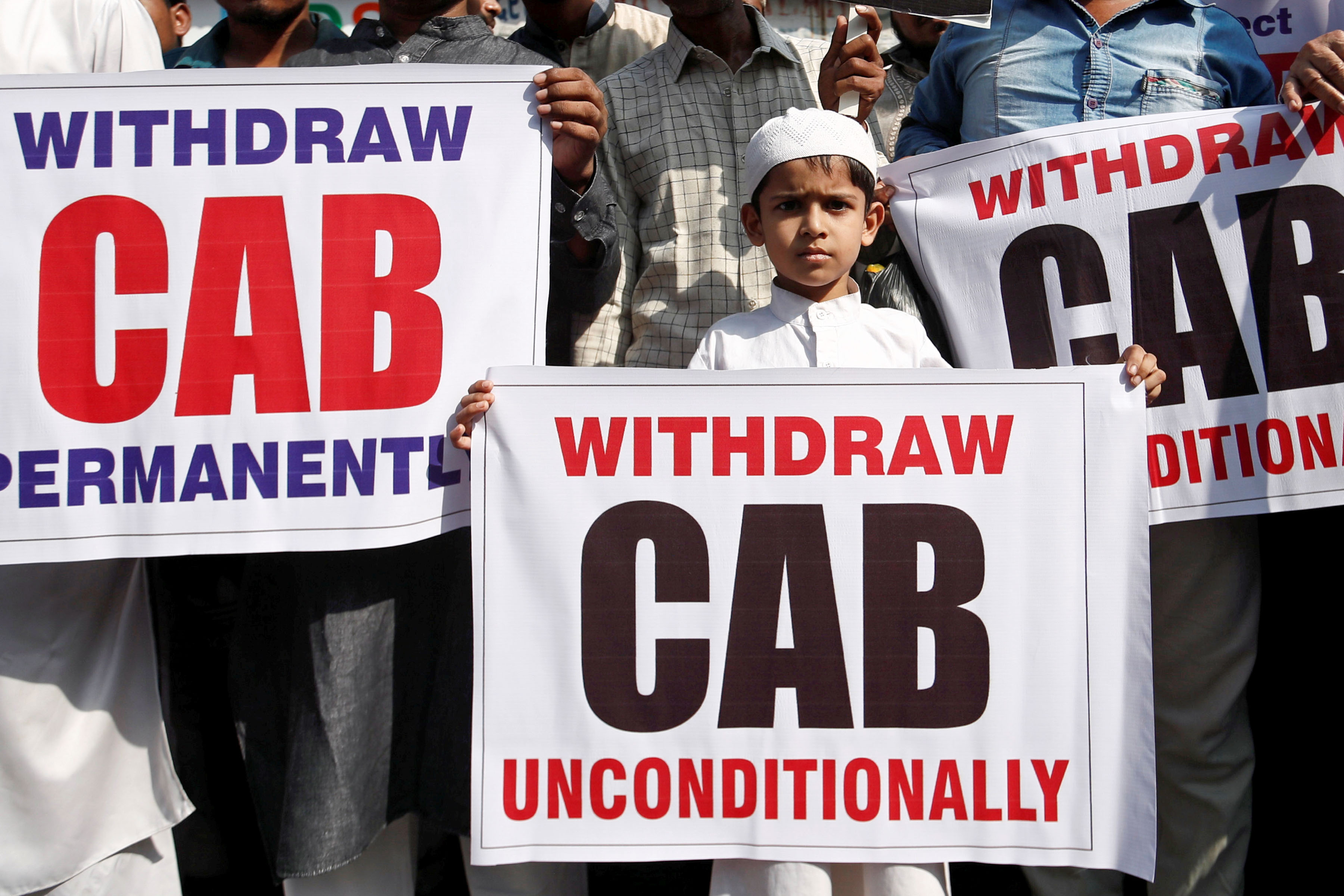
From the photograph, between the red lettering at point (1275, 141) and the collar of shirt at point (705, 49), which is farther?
the collar of shirt at point (705, 49)

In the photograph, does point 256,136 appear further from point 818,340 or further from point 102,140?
point 818,340

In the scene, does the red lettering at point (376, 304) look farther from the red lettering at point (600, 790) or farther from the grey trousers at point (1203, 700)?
the grey trousers at point (1203, 700)

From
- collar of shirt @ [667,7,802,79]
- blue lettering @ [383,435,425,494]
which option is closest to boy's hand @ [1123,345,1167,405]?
blue lettering @ [383,435,425,494]

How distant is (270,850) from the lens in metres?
2.37

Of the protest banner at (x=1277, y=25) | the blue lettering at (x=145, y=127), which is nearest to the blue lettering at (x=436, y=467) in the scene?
the blue lettering at (x=145, y=127)

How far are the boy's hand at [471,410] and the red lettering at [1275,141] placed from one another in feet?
5.87

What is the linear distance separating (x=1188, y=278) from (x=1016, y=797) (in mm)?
1207

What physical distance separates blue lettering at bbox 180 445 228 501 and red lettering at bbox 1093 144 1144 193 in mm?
2022

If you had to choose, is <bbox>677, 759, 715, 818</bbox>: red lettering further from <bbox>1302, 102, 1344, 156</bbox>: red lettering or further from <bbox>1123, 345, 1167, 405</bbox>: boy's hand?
<bbox>1302, 102, 1344, 156</bbox>: red lettering

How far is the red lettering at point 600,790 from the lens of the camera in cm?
212

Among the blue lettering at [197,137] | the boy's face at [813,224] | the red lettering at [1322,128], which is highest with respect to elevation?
the red lettering at [1322,128]

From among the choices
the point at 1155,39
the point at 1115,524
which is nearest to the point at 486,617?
the point at 1115,524

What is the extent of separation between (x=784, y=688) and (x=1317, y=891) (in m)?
1.70

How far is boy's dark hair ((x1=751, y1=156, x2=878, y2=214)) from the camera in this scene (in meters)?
2.36
